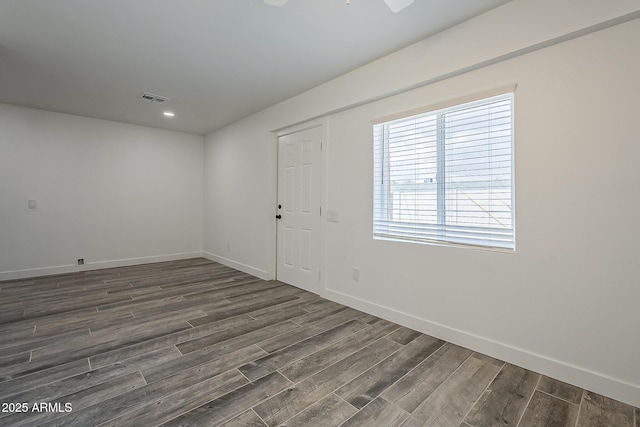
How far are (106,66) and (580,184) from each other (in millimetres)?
4448

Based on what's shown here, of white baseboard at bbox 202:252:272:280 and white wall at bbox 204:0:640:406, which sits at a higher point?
white wall at bbox 204:0:640:406

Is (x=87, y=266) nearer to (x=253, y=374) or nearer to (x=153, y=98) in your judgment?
(x=153, y=98)

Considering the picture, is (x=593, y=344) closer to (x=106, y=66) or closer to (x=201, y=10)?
(x=201, y=10)

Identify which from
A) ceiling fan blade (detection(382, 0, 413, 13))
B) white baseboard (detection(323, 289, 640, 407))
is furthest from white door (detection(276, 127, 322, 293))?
ceiling fan blade (detection(382, 0, 413, 13))

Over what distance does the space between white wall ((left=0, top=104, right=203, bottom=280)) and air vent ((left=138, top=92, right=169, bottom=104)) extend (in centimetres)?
173

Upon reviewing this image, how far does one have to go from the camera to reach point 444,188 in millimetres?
2654

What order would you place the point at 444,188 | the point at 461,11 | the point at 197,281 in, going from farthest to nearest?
the point at 197,281
the point at 444,188
the point at 461,11

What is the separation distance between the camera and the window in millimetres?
2305

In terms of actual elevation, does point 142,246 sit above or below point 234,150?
below

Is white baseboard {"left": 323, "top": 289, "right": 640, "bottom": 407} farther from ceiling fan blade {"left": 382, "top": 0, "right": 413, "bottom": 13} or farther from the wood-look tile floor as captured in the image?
ceiling fan blade {"left": 382, "top": 0, "right": 413, "bottom": 13}

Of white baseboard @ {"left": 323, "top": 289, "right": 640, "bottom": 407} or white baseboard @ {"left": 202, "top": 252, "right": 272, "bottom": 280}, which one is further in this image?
white baseboard @ {"left": 202, "top": 252, "right": 272, "bottom": 280}

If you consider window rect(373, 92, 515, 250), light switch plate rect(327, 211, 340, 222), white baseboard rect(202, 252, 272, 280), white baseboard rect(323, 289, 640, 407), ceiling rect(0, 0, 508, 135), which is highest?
ceiling rect(0, 0, 508, 135)

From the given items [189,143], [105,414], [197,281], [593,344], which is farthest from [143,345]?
[189,143]

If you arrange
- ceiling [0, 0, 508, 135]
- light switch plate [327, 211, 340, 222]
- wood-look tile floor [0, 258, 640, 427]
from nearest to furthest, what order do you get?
1. wood-look tile floor [0, 258, 640, 427]
2. ceiling [0, 0, 508, 135]
3. light switch plate [327, 211, 340, 222]
